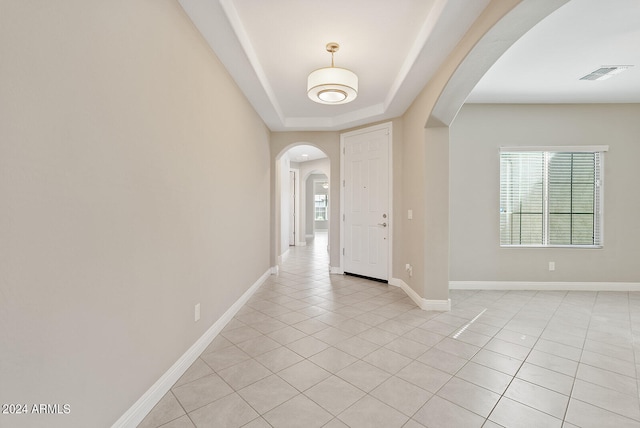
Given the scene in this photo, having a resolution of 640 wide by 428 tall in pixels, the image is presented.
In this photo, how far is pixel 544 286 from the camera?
4.23 meters

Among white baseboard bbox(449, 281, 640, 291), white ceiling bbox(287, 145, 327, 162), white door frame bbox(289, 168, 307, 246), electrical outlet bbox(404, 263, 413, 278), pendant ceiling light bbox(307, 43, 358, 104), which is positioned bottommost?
white baseboard bbox(449, 281, 640, 291)

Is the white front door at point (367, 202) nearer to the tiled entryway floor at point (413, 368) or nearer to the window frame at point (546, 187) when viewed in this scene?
the tiled entryway floor at point (413, 368)

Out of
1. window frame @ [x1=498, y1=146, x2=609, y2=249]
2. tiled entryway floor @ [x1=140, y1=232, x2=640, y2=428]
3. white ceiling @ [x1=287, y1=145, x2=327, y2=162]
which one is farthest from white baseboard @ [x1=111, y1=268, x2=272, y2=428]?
white ceiling @ [x1=287, y1=145, x2=327, y2=162]

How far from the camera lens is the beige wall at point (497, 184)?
165 inches

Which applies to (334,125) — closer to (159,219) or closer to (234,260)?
(234,260)

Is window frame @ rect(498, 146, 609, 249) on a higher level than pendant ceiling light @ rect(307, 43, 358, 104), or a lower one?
lower

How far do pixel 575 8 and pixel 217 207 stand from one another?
3419 millimetres

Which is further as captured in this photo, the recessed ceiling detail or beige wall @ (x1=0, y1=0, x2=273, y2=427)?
the recessed ceiling detail

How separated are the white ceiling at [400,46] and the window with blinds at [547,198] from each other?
883 millimetres

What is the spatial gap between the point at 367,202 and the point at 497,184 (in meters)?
1.94

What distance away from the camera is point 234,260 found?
3.19 m

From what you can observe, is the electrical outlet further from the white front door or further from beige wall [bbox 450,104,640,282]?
beige wall [bbox 450,104,640,282]

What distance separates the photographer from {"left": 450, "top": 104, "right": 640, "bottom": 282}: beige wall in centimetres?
418

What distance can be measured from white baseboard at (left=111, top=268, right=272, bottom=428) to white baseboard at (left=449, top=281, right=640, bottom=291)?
3.39 metres
